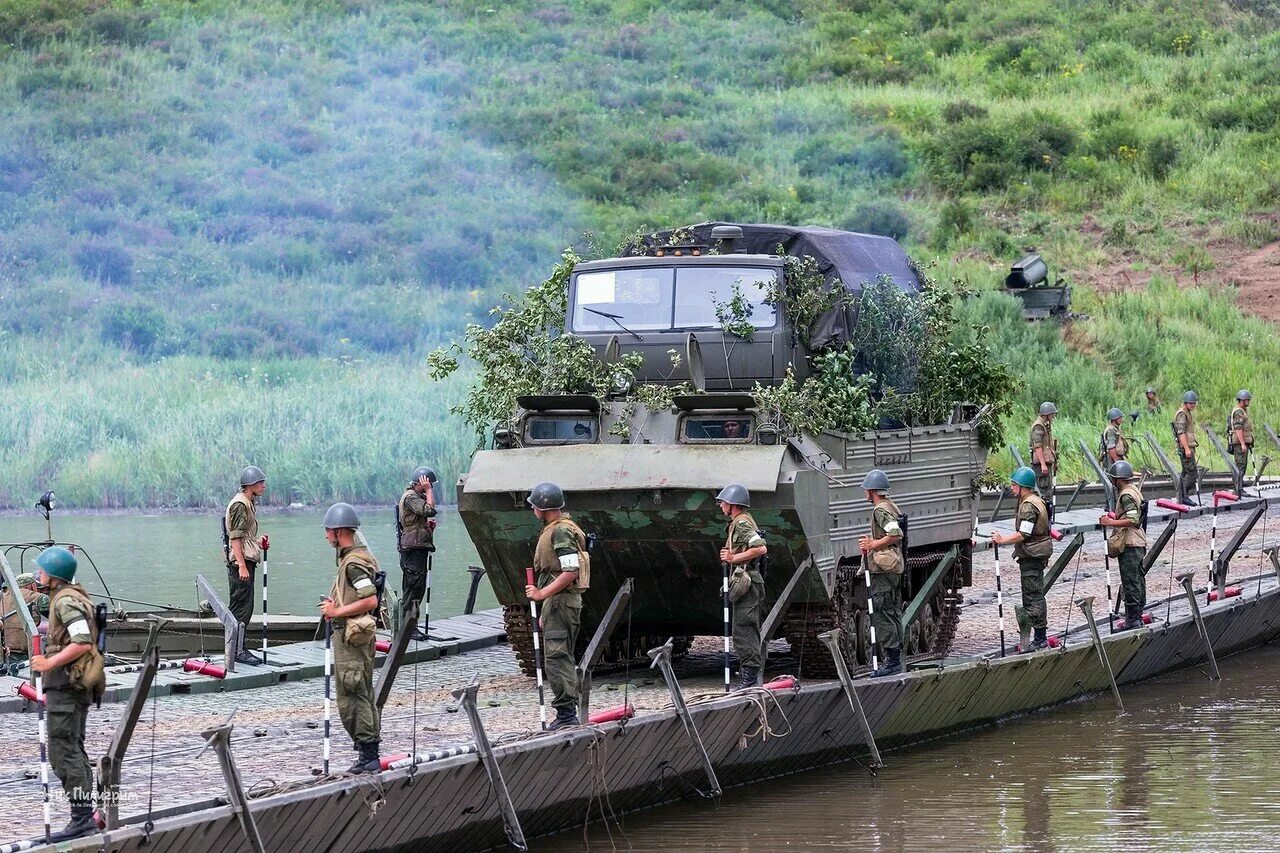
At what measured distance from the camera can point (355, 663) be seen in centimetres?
1004

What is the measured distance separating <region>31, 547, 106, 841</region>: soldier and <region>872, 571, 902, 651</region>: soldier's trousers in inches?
239

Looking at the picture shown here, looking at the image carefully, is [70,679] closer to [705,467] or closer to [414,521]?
[705,467]

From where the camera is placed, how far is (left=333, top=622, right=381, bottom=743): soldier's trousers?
10016mm

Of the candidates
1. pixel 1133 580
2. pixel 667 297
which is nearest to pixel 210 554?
pixel 667 297

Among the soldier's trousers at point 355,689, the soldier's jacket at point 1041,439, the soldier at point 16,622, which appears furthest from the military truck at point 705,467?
the soldier's jacket at point 1041,439

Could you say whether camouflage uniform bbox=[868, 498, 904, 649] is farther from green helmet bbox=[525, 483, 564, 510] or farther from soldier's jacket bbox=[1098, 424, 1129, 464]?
soldier's jacket bbox=[1098, 424, 1129, 464]

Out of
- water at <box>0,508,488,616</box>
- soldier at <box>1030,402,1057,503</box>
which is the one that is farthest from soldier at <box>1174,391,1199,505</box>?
water at <box>0,508,488,616</box>

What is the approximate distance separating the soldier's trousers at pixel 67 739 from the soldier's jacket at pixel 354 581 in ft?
4.78

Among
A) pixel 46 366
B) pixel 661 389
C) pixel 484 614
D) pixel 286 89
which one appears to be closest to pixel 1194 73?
pixel 286 89

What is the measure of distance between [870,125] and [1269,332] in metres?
17.0

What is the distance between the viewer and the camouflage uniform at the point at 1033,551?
14.8 m

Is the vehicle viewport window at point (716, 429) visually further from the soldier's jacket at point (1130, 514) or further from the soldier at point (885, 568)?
the soldier's jacket at point (1130, 514)

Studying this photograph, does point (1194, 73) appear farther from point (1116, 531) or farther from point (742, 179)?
point (1116, 531)

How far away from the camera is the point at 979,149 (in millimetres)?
50531
